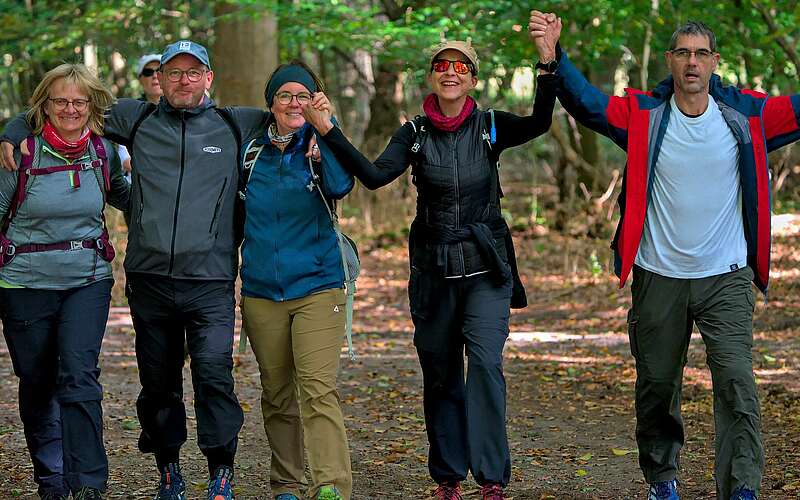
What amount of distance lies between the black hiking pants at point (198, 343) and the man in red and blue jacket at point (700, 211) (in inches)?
73.9

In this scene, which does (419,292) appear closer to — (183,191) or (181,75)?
(183,191)

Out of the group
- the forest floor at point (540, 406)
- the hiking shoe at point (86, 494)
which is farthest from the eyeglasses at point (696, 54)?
the hiking shoe at point (86, 494)

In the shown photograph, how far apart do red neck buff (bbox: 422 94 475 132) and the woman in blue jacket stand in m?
0.52

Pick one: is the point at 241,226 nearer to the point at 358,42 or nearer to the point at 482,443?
the point at 482,443

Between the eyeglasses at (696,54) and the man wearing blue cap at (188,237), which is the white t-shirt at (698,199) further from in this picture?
the man wearing blue cap at (188,237)

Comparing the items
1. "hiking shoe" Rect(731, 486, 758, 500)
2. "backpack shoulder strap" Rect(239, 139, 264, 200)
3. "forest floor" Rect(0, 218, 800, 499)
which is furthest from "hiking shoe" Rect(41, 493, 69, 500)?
"hiking shoe" Rect(731, 486, 758, 500)

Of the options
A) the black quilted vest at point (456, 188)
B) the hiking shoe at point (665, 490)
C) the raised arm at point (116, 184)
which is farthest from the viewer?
the raised arm at point (116, 184)

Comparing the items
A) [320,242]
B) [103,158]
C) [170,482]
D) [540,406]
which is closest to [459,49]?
[320,242]

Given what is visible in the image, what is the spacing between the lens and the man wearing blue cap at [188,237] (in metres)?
5.33

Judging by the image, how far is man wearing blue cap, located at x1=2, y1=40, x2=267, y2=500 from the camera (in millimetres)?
5332

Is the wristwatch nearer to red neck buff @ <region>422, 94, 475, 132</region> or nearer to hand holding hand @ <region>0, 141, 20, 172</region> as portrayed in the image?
red neck buff @ <region>422, 94, 475, 132</region>

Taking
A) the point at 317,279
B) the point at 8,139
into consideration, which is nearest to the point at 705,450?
the point at 317,279

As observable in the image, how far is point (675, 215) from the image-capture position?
208 inches

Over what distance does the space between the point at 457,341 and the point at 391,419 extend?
109 inches
